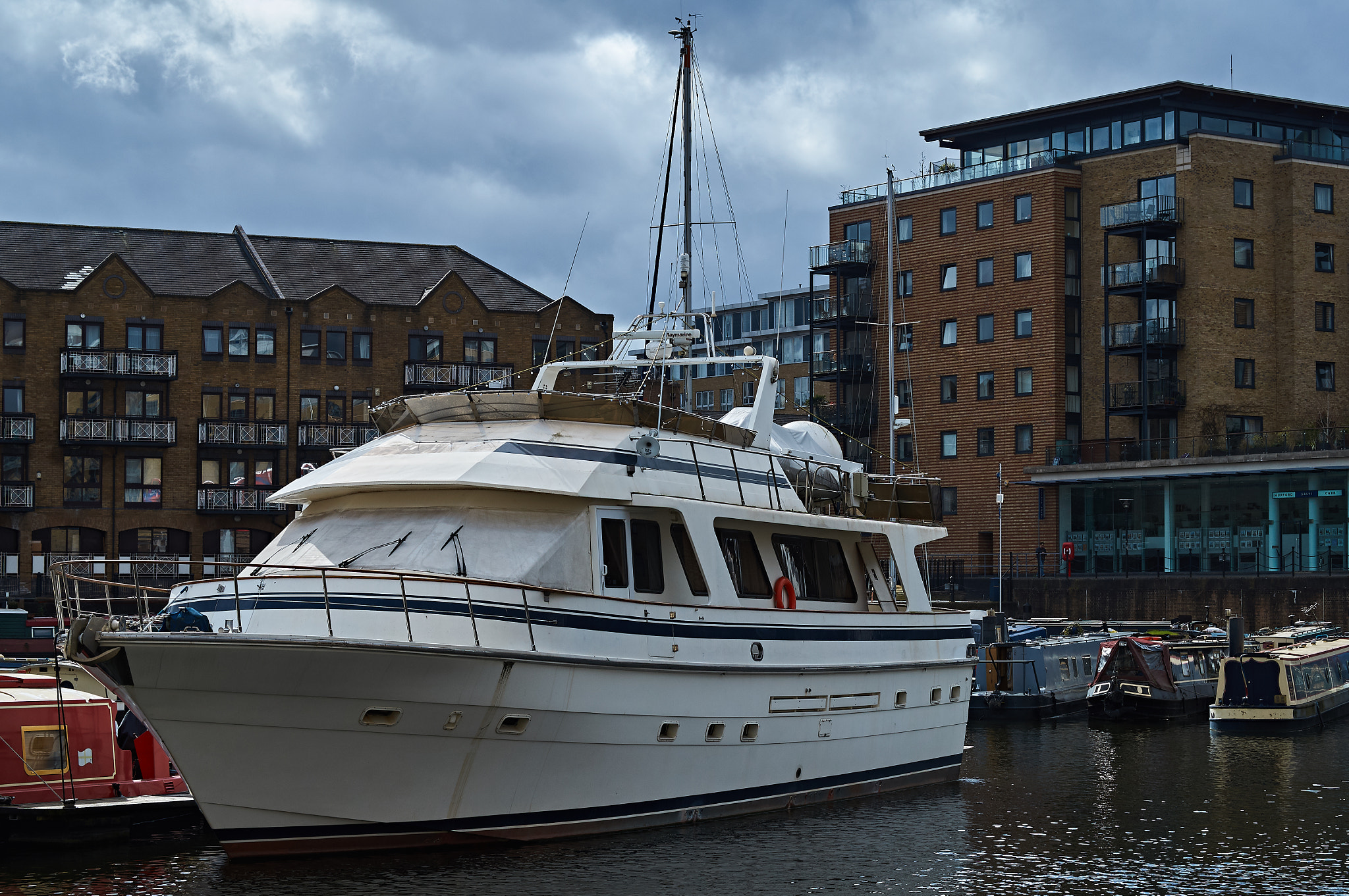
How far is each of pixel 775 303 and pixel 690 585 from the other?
9060 cm

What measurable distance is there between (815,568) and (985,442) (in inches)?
1899

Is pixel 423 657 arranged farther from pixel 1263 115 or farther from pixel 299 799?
pixel 1263 115

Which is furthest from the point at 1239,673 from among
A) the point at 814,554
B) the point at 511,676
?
the point at 511,676

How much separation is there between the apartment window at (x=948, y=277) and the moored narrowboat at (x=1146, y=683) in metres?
33.0

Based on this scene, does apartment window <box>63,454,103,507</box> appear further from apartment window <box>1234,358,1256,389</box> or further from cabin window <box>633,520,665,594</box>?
cabin window <box>633,520,665,594</box>

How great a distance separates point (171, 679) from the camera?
14.8m

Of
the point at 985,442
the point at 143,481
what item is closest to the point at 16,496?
the point at 143,481

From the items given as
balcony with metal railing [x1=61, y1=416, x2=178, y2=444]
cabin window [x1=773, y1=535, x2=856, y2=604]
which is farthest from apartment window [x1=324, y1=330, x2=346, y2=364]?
cabin window [x1=773, y1=535, x2=856, y2=604]

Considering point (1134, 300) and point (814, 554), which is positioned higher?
point (1134, 300)

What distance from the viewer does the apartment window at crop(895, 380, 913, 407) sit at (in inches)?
2749

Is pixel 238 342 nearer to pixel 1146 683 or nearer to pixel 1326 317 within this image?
pixel 1146 683

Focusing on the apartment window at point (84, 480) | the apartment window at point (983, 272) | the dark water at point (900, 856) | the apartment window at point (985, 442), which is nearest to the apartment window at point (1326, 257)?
the apartment window at point (983, 272)

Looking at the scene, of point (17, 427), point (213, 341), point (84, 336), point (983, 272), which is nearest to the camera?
point (17, 427)

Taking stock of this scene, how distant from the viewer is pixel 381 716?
49.7ft
